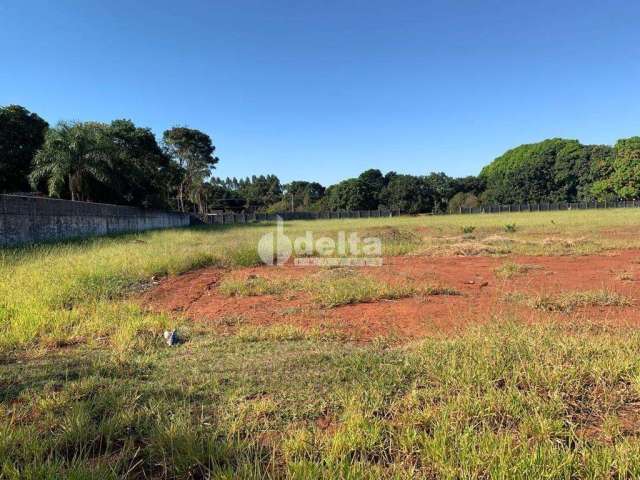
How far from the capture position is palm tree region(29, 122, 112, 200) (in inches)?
817

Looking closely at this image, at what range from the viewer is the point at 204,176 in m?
47.4

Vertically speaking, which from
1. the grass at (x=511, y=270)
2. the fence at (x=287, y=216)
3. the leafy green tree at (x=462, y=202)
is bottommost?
the grass at (x=511, y=270)

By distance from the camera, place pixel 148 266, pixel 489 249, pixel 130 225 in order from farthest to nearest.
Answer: pixel 130 225, pixel 489 249, pixel 148 266

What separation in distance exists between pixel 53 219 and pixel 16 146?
16.8 meters

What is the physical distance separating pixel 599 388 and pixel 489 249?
32.6ft

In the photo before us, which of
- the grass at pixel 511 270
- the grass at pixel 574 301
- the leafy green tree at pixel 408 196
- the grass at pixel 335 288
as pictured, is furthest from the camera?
the leafy green tree at pixel 408 196

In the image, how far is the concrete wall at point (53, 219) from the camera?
11.9 meters

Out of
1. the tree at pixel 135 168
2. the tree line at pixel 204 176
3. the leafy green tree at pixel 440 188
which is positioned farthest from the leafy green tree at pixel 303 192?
the tree at pixel 135 168

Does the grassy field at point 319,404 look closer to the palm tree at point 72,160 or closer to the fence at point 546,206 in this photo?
the palm tree at point 72,160

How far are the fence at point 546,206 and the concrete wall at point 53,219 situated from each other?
53391mm

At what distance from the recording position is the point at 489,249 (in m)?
11.9

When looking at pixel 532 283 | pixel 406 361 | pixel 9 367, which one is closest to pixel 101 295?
pixel 9 367

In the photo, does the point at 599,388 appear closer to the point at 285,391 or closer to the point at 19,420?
the point at 285,391

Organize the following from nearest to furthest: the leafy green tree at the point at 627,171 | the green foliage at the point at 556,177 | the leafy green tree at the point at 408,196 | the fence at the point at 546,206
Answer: the leafy green tree at the point at 627,171 < the fence at the point at 546,206 < the green foliage at the point at 556,177 < the leafy green tree at the point at 408,196
